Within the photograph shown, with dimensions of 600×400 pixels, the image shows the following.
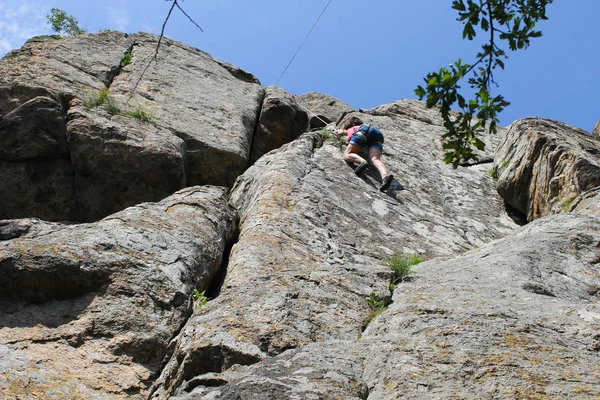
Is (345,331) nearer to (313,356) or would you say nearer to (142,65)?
(313,356)

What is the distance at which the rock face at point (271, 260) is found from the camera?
4477mm

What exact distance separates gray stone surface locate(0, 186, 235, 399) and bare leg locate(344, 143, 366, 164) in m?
4.27

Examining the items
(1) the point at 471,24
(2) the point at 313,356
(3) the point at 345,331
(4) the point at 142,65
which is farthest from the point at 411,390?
(4) the point at 142,65

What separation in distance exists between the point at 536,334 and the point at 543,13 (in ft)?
8.03

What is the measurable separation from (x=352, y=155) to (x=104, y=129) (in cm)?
414

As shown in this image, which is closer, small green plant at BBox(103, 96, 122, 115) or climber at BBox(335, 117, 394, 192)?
climber at BBox(335, 117, 394, 192)

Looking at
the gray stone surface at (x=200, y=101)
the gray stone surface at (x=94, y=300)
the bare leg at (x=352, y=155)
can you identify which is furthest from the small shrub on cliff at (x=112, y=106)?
the gray stone surface at (x=94, y=300)

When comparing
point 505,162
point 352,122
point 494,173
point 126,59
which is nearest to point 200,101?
point 126,59

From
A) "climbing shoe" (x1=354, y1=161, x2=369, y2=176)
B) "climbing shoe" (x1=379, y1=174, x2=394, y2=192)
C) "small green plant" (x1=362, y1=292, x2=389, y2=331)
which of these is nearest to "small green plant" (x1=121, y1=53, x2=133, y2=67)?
"climbing shoe" (x1=354, y1=161, x2=369, y2=176)

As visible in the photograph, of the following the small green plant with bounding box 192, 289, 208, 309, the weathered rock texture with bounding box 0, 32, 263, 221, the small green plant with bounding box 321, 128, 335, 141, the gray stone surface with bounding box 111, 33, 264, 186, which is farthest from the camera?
the gray stone surface with bounding box 111, 33, 264, 186

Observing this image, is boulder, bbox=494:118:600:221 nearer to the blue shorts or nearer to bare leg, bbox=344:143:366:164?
the blue shorts

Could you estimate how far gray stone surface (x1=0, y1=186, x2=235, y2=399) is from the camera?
5.37m

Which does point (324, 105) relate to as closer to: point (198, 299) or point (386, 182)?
point (386, 182)

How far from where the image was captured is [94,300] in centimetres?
617
